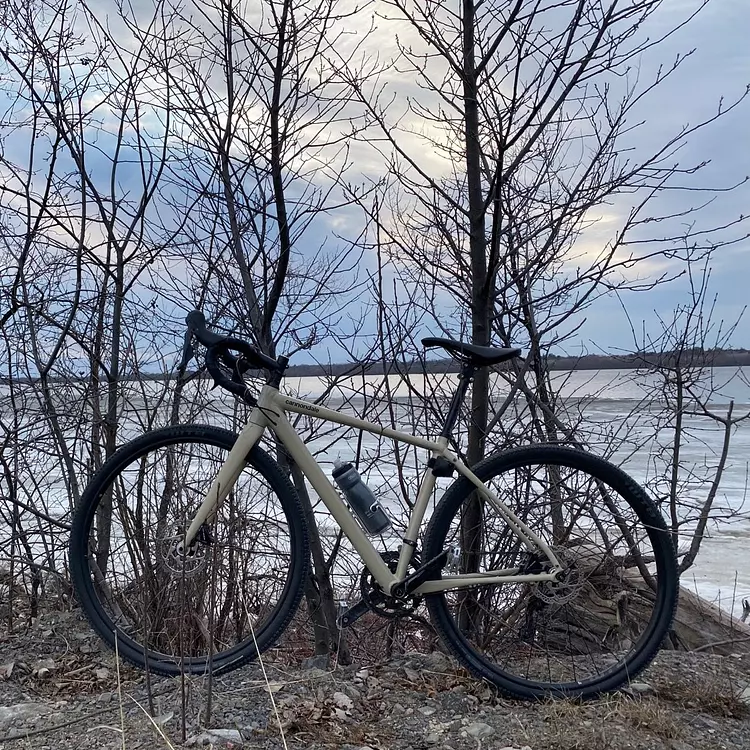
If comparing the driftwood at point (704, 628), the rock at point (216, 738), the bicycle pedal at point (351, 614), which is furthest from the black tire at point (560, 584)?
the rock at point (216, 738)

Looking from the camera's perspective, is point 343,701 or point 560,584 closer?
point 343,701

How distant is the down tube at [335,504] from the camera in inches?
107

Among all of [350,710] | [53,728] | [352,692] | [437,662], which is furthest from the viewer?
[437,662]

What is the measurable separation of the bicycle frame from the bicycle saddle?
33cm

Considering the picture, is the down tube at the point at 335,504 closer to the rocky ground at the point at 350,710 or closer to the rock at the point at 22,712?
the rocky ground at the point at 350,710

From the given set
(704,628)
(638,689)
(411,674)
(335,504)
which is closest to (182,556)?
(335,504)

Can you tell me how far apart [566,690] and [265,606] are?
51.7 inches

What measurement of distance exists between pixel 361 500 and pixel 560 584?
84cm

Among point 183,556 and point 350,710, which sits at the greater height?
point 183,556

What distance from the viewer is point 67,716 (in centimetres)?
257

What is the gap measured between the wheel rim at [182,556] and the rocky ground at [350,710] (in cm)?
22

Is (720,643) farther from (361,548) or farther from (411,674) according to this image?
(361,548)

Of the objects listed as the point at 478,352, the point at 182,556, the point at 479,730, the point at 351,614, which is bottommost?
the point at 479,730

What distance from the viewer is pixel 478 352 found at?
2.73 metres
